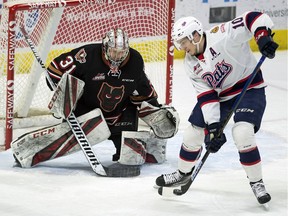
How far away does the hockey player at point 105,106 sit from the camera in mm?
4617

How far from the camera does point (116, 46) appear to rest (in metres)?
4.48

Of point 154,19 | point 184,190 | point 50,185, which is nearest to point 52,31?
point 154,19

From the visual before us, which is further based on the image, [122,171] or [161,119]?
[161,119]

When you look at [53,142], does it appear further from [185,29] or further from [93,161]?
[185,29]

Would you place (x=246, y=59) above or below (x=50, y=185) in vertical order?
A: above

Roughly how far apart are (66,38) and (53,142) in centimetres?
142

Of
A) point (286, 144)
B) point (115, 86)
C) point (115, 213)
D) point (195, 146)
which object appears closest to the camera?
point (115, 213)

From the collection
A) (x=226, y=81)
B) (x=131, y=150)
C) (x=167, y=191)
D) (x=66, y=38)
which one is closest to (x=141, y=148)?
(x=131, y=150)

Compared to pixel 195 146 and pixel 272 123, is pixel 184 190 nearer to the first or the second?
pixel 195 146

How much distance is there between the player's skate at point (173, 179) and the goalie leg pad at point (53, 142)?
0.51 meters

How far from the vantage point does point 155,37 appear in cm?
584

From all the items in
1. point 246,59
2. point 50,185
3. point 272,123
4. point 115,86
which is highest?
point 246,59

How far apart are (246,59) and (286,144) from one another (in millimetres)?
1403

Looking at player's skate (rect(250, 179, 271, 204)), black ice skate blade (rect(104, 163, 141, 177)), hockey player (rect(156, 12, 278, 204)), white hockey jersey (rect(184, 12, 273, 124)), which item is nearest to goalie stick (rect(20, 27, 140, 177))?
black ice skate blade (rect(104, 163, 141, 177))
